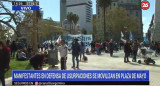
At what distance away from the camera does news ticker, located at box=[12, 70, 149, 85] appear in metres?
8.27

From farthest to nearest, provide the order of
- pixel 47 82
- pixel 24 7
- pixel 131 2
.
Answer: pixel 131 2 < pixel 24 7 < pixel 47 82

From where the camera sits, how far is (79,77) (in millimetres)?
8680

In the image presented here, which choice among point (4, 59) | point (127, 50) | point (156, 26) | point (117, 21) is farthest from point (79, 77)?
point (156, 26)

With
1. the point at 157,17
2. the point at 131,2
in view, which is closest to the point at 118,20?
the point at 157,17

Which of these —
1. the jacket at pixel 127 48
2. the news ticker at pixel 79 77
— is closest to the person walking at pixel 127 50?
the jacket at pixel 127 48

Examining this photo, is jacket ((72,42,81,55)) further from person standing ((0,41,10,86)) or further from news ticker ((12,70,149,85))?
person standing ((0,41,10,86))

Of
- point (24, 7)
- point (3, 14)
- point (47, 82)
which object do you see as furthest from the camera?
point (3, 14)

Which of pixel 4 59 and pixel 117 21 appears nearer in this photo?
pixel 4 59

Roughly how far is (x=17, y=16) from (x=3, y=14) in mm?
761

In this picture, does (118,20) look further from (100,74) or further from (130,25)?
(100,74)

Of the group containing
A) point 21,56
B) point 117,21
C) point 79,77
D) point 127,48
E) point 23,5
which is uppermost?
point 117,21

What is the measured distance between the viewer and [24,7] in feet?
39.7

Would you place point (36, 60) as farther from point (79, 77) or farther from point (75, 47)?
point (75, 47)

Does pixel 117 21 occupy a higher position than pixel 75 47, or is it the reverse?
pixel 117 21
